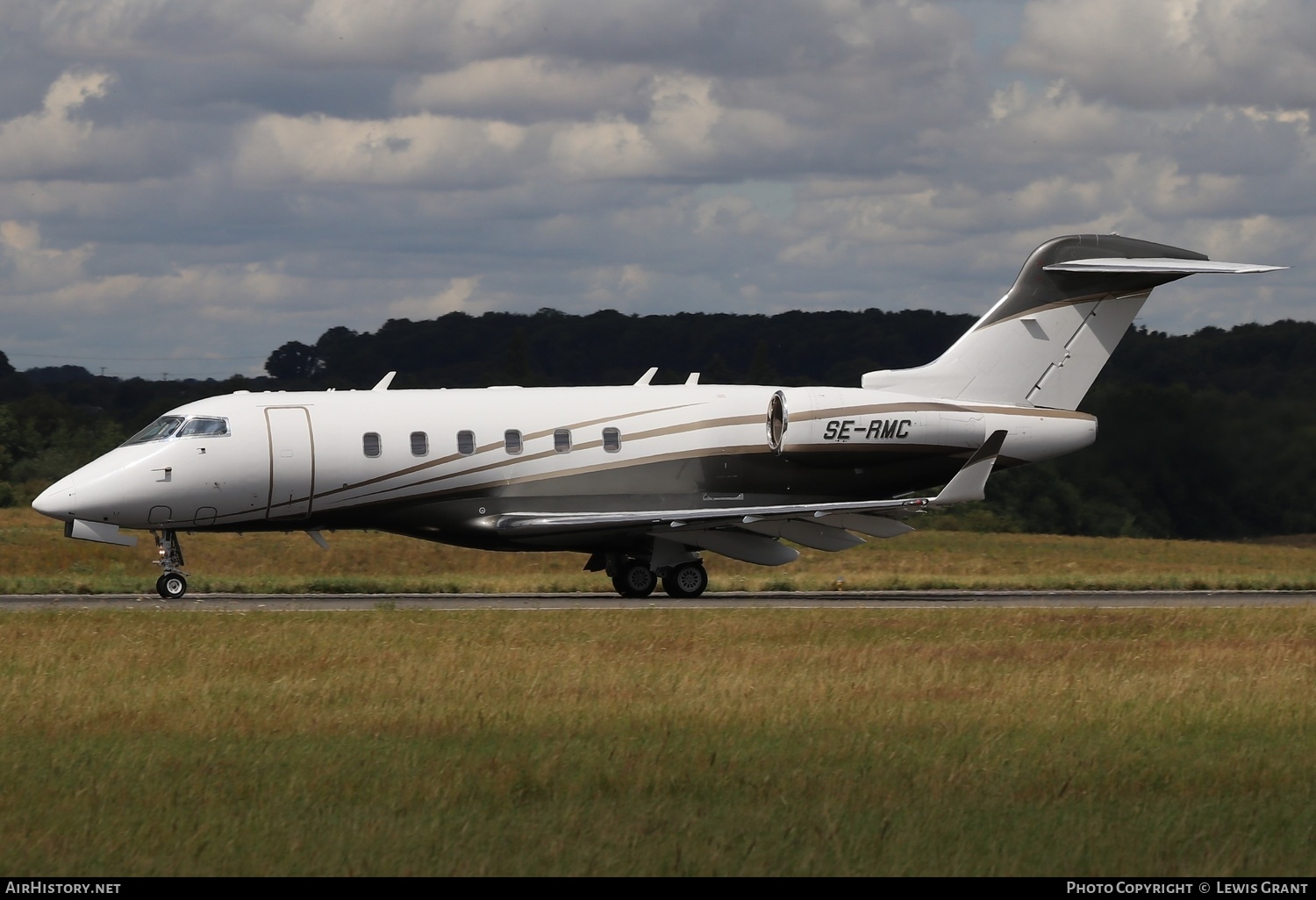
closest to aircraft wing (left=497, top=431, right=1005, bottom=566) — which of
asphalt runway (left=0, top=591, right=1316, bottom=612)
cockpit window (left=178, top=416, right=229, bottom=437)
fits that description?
asphalt runway (left=0, top=591, right=1316, bottom=612)

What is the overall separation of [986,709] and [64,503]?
16.5 metres

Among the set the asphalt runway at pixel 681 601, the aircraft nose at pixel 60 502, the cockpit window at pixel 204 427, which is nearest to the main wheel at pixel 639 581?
the asphalt runway at pixel 681 601

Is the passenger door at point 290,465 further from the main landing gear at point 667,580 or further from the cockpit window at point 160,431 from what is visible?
the main landing gear at point 667,580

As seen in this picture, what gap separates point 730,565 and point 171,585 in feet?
69.9

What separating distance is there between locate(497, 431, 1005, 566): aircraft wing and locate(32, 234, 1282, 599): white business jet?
0.04m

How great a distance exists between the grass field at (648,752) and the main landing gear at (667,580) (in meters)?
7.68

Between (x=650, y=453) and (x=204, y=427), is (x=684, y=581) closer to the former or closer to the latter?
(x=650, y=453)

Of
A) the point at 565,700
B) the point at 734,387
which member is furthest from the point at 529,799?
the point at 734,387

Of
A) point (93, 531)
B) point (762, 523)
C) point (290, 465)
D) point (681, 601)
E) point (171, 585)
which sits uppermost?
point (290, 465)

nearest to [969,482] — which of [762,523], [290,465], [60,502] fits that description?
[762,523]

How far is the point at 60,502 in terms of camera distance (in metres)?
25.9

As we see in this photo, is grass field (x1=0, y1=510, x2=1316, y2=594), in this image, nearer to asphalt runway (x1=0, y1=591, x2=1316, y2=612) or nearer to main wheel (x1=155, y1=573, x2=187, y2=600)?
asphalt runway (x1=0, y1=591, x2=1316, y2=612)

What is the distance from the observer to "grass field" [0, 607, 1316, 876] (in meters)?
9.68
